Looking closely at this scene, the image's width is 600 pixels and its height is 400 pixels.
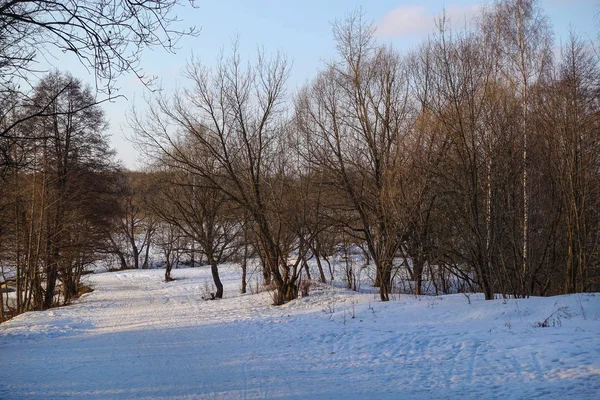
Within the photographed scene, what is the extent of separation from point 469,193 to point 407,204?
1.73 metres

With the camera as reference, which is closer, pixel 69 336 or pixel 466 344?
pixel 466 344

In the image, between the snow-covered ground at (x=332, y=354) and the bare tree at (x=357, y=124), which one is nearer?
the snow-covered ground at (x=332, y=354)

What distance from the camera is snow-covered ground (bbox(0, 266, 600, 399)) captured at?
645 centimetres

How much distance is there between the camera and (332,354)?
880cm

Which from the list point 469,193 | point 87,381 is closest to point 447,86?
point 469,193

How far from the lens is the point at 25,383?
770 centimetres

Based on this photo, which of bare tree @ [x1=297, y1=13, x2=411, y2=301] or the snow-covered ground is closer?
the snow-covered ground

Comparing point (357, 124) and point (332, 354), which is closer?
point (332, 354)

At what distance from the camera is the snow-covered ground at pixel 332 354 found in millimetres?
6453

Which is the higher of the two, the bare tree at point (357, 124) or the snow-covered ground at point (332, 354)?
the bare tree at point (357, 124)

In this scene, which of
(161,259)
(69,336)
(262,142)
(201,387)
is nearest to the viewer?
(201,387)

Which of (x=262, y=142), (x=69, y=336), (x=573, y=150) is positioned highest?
(x=262, y=142)

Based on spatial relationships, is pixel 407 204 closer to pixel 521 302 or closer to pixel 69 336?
pixel 521 302

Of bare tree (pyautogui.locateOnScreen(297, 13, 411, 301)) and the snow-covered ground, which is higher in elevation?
bare tree (pyautogui.locateOnScreen(297, 13, 411, 301))
